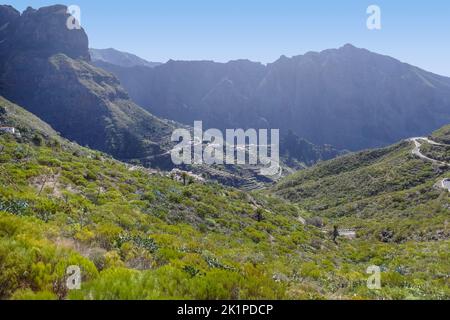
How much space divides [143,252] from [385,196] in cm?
5928

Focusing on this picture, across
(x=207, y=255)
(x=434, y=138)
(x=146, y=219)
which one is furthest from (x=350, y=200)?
(x=207, y=255)

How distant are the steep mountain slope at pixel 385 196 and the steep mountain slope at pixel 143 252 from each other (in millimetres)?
12742

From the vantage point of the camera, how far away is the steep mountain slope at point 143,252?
286 inches

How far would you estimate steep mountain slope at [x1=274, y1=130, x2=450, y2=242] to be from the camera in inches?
1572

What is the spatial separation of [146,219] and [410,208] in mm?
43544

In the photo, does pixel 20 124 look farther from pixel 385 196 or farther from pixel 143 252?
pixel 143 252

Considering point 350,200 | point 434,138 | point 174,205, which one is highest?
point 434,138

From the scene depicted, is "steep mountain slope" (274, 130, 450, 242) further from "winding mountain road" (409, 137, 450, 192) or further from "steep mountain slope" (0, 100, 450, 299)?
"steep mountain slope" (0, 100, 450, 299)

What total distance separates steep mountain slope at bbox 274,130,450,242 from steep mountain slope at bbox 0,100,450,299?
12.7m

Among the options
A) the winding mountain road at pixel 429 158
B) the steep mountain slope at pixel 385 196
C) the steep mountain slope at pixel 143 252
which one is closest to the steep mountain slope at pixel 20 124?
the steep mountain slope at pixel 143 252

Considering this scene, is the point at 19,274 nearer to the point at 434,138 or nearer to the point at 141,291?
the point at 141,291

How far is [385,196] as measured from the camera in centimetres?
6222

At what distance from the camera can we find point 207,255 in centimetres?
1210

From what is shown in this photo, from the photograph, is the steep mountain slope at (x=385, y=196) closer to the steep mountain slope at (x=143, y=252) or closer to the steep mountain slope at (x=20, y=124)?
the steep mountain slope at (x=143, y=252)
